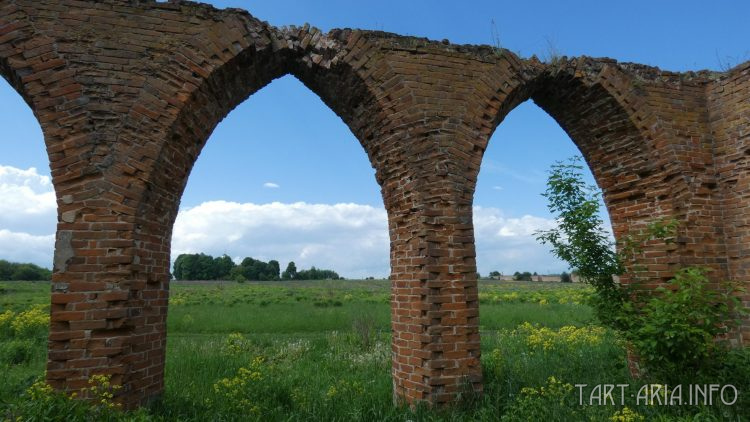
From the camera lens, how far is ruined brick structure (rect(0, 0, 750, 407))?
165 inches

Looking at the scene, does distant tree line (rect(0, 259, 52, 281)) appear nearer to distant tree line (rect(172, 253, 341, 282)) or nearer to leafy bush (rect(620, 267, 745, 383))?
distant tree line (rect(172, 253, 341, 282))

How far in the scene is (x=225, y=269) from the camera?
82562 mm

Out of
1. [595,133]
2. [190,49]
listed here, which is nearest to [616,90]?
[595,133]

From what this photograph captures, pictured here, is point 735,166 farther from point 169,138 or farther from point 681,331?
point 169,138

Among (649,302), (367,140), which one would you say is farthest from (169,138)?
(649,302)

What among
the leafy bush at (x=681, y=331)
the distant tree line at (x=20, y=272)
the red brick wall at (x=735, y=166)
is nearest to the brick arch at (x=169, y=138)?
the leafy bush at (x=681, y=331)

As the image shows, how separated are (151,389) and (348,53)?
4.41 meters

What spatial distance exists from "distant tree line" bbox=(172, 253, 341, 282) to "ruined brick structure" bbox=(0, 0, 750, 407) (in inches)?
3009

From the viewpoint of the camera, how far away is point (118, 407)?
392 centimetres

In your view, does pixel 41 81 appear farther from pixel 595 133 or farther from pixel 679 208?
pixel 679 208

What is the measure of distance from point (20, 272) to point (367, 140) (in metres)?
73.5

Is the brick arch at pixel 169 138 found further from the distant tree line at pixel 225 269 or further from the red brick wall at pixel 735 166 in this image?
the distant tree line at pixel 225 269

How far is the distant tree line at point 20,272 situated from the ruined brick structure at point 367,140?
6782cm

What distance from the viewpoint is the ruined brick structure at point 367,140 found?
418 cm
